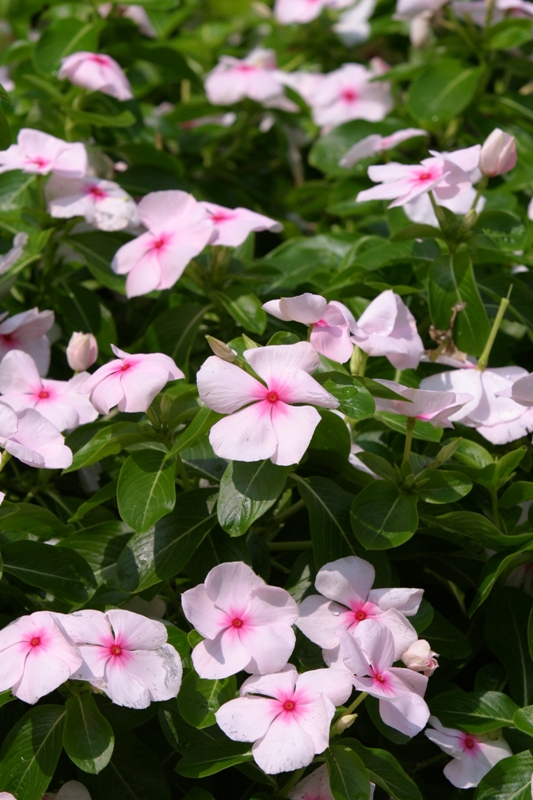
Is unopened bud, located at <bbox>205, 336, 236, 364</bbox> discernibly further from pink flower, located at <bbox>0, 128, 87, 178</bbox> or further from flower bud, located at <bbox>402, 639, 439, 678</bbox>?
pink flower, located at <bbox>0, 128, 87, 178</bbox>

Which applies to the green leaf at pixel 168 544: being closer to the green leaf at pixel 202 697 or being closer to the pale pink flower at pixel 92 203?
the green leaf at pixel 202 697

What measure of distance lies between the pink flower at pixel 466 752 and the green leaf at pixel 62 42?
1.62m

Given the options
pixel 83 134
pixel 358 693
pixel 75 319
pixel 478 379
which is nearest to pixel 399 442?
pixel 478 379

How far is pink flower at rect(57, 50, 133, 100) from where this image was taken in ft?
5.94

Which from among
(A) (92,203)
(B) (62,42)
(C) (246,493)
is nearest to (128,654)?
(C) (246,493)

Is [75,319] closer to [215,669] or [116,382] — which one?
[116,382]

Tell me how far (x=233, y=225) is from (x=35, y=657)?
0.76 metres

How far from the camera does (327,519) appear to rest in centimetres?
115

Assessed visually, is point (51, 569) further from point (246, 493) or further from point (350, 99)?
point (350, 99)

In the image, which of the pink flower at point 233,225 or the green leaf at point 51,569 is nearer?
the green leaf at point 51,569

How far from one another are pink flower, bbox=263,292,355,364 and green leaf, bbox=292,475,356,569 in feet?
0.59

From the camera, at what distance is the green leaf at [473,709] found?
3.75 ft

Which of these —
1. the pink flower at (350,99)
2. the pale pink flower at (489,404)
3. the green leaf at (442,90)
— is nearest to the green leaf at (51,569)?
the pale pink flower at (489,404)

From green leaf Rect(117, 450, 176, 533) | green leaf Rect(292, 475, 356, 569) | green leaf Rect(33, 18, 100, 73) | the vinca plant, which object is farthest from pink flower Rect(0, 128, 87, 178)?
green leaf Rect(292, 475, 356, 569)
